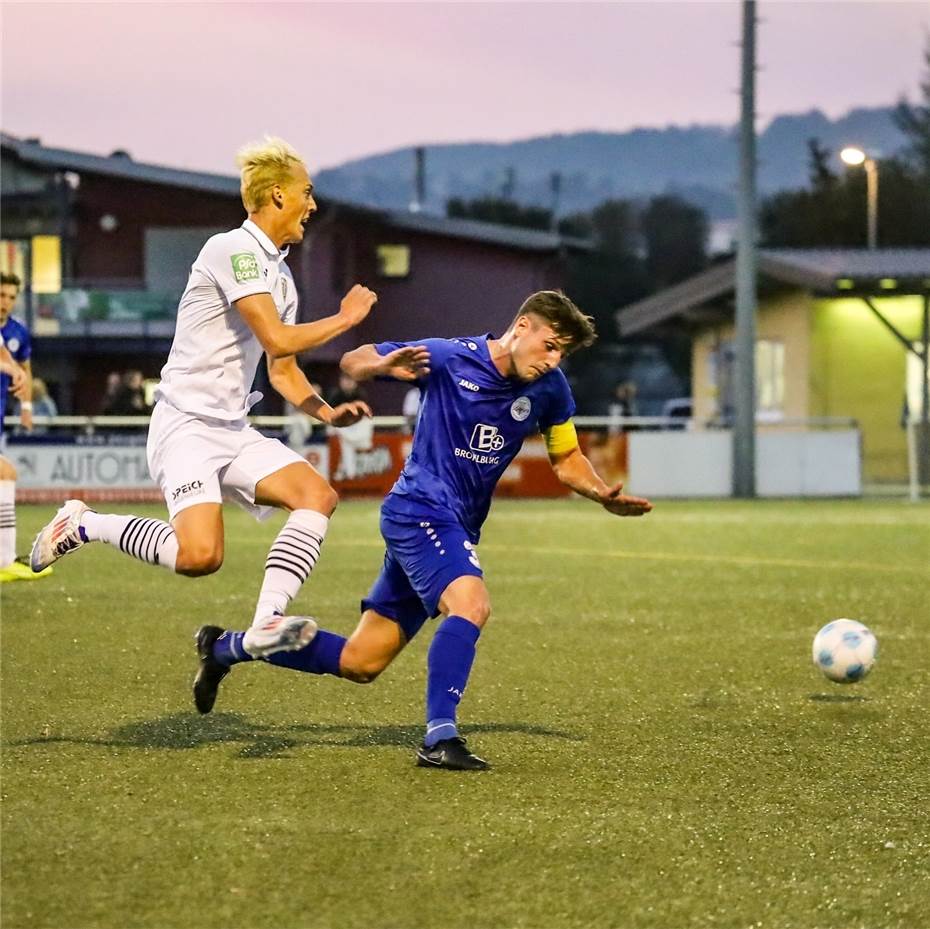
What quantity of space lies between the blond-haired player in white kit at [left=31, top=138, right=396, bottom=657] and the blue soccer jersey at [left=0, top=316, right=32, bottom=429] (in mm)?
5981

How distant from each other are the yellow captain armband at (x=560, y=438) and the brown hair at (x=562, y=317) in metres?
0.51

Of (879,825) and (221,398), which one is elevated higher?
(221,398)

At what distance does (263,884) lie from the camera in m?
4.23

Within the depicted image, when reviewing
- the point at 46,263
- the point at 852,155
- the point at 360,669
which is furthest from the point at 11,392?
the point at 46,263

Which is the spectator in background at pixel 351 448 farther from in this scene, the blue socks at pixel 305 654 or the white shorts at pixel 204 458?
the blue socks at pixel 305 654

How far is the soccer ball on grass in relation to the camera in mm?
7520

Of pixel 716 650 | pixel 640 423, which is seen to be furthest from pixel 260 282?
pixel 640 423

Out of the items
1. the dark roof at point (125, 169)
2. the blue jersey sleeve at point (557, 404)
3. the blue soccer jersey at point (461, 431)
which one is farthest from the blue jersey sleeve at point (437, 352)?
the dark roof at point (125, 169)

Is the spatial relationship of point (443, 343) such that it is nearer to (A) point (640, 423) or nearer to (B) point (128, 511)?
(B) point (128, 511)

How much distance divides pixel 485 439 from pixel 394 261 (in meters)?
39.3

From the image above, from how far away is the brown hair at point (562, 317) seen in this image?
19.2 ft

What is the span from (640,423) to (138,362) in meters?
19.5

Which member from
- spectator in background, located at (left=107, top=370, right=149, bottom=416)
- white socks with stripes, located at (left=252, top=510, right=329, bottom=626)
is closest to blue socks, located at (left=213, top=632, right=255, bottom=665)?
white socks with stripes, located at (left=252, top=510, right=329, bottom=626)

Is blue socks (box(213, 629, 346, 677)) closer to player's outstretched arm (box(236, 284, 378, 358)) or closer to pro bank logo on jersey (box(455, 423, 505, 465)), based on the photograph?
pro bank logo on jersey (box(455, 423, 505, 465))
